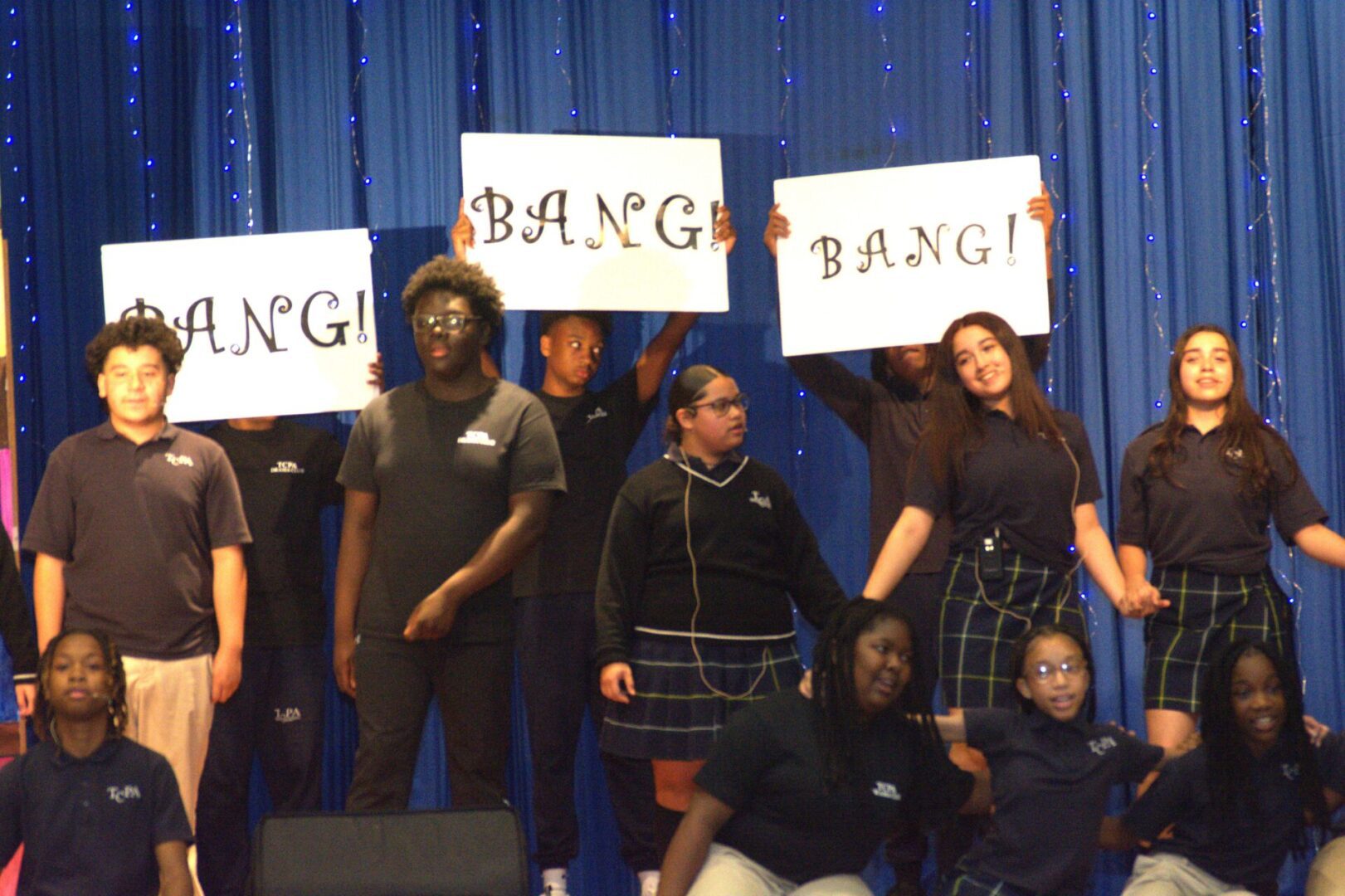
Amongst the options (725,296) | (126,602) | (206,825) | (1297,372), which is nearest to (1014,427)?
(725,296)

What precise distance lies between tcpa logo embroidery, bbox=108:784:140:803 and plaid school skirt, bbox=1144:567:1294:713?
2461mm

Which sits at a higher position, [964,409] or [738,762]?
[964,409]

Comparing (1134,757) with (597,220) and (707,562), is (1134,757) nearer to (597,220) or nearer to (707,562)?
(707,562)

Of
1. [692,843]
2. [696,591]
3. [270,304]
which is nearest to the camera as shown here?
[692,843]

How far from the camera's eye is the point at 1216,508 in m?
3.97

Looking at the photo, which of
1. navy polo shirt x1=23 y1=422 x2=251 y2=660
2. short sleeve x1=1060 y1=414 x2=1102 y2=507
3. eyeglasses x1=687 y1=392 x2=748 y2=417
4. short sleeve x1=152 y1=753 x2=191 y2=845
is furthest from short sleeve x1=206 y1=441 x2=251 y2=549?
short sleeve x1=1060 y1=414 x2=1102 y2=507

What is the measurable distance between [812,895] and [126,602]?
187 centimetres

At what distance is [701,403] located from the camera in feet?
13.1

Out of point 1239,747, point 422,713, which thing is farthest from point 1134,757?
point 422,713

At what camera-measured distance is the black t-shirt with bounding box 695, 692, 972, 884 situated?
3270mm

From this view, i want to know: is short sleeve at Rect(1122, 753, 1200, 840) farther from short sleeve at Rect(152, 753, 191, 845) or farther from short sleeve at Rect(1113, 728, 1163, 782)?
short sleeve at Rect(152, 753, 191, 845)

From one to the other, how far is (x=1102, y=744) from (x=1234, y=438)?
1.02m

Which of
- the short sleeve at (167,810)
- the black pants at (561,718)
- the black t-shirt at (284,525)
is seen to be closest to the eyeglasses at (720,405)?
the black pants at (561,718)

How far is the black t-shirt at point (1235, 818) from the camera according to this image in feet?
11.2
